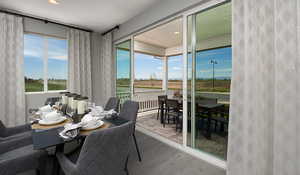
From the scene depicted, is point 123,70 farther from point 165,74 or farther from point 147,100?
point 165,74

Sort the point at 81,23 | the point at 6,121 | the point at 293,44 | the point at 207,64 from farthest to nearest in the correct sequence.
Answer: the point at 81,23
the point at 6,121
the point at 207,64
the point at 293,44

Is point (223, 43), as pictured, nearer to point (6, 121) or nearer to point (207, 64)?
point (207, 64)

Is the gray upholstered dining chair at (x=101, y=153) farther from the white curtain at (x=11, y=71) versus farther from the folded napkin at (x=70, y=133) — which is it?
the white curtain at (x=11, y=71)

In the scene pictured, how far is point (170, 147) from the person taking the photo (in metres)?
2.37

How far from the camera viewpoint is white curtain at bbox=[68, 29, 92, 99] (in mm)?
3557

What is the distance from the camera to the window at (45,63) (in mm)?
3205

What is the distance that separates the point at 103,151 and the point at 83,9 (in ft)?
10.0

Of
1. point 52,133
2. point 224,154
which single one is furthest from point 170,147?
point 52,133

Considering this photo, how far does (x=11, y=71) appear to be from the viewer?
9.20 ft

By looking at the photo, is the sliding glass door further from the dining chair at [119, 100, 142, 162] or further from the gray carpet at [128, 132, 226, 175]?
the dining chair at [119, 100, 142, 162]

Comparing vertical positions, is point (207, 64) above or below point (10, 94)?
above

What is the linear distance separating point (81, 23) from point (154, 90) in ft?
11.1

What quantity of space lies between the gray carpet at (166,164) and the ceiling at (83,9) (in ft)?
9.37

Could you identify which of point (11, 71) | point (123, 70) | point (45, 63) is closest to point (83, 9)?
point (123, 70)
